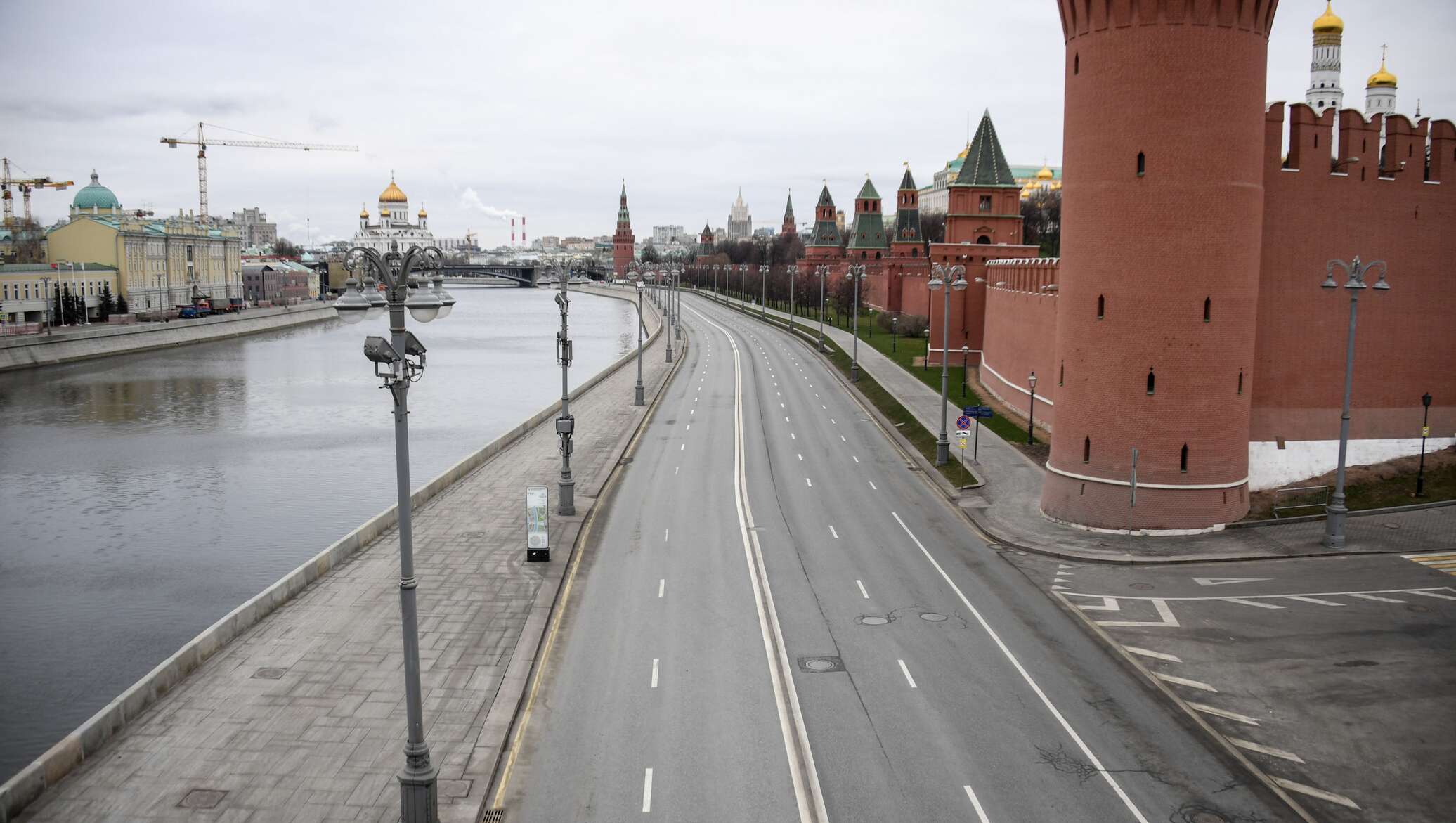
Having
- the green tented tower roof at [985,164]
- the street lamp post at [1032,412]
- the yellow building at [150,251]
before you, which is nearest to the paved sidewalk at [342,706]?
the street lamp post at [1032,412]

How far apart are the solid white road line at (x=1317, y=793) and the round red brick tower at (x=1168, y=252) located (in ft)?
42.9

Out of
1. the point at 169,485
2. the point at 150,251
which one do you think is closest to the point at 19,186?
the point at 150,251

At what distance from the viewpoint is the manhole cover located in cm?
1284

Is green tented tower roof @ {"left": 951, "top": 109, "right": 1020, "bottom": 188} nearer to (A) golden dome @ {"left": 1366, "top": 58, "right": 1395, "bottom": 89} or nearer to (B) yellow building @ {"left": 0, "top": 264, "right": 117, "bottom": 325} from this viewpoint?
(A) golden dome @ {"left": 1366, "top": 58, "right": 1395, "bottom": 89}

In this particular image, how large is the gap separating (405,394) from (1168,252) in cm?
2043

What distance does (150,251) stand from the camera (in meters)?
127

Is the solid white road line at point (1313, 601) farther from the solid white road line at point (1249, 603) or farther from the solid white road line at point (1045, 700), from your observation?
the solid white road line at point (1045, 700)

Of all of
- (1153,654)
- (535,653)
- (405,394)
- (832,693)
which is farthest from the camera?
(1153,654)

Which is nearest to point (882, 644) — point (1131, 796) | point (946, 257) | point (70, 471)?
point (1131, 796)

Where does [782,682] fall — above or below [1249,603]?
below

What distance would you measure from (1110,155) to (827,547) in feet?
39.8

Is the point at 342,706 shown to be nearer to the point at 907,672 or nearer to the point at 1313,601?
the point at 907,672

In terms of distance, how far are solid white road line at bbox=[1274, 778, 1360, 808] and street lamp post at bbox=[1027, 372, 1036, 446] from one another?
23.0 metres

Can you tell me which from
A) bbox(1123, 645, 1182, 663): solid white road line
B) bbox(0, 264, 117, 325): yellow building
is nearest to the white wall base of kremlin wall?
bbox(1123, 645, 1182, 663): solid white road line
